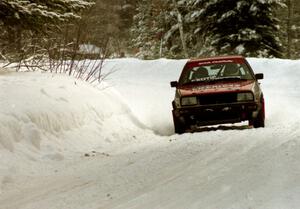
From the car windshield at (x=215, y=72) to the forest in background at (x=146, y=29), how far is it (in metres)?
2.30

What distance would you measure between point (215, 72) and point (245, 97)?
4.43 feet

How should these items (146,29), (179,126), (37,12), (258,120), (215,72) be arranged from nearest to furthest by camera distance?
(37,12), (258,120), (179,126), (215,72), (146,29)

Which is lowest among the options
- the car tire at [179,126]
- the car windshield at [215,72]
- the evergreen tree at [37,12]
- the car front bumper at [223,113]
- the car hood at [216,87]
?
the car tire at [179,126]

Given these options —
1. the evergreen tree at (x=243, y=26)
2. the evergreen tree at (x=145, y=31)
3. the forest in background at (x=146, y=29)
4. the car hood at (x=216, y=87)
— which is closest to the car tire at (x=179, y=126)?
the car hood at (x=216, y=87)

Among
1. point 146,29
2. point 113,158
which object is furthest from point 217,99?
point 146,29

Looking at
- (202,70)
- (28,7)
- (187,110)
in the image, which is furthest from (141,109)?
(28,7)

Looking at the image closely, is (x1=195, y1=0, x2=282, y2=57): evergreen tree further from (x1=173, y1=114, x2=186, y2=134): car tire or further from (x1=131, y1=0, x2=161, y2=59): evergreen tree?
(x1=131, y1=0, x2=161, y2=59): evergreen tree

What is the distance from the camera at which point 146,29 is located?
4888 centimetres

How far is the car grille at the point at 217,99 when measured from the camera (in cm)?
1042

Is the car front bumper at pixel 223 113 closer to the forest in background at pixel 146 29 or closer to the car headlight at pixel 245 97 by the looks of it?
the car headlight at pixel 245 97

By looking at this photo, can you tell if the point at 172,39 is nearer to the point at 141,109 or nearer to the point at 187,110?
the point at 141,109

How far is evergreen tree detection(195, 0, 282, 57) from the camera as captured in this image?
25609mm

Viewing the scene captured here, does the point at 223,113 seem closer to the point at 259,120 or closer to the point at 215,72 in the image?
the point at 259,120

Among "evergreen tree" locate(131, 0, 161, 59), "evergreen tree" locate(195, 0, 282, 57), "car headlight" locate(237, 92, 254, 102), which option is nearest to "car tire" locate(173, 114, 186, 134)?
"car headlight" locate(237, 92, 254, 102)
